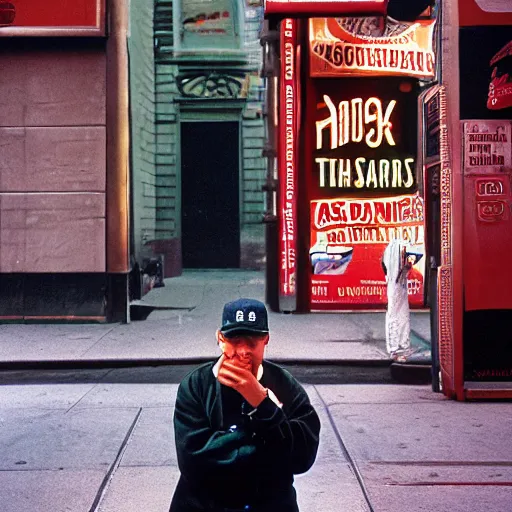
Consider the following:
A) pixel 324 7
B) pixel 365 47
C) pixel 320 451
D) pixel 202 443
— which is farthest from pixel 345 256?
pixel 202 443

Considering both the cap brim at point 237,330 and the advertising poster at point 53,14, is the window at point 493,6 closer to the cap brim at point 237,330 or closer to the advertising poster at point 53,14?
the cap brim at point 237,330

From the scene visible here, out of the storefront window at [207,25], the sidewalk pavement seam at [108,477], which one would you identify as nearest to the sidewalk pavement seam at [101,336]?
the sidewalk pavement seam at [108,477]

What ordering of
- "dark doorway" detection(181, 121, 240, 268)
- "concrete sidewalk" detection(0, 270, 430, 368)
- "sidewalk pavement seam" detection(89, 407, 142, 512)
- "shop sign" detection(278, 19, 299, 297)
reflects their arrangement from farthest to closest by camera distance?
1. "dark doorway" detection(181, 121, 240, 268)
2. "shop sign" detection(278, 19, 299, 297)
3. "concrete sidewalk" detection(0, 270, 430, 368)
4. "sidewalk pavement seam" detection(89, 407, 142, 512)

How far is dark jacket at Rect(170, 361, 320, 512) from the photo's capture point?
2.97 meters

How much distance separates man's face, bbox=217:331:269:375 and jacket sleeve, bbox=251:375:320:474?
0.45ft

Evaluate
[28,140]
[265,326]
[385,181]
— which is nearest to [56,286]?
[28,140]

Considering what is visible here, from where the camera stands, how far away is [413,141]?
48.9 feet

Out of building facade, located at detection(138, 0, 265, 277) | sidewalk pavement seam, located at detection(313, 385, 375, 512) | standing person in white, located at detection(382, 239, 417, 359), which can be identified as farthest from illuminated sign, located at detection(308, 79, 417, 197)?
sidewalk pavement seam, located at detection(313, 385, 375, 512)

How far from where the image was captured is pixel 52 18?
1335 cm

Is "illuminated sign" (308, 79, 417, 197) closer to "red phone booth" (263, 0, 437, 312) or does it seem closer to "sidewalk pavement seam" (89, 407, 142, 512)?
"red phone booth" (263, 0, 437, 312)

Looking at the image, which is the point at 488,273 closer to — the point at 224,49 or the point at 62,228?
the point at 62,228

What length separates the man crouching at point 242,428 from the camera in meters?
2.92

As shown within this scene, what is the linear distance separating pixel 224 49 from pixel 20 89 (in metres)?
7.88

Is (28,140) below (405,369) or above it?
above
